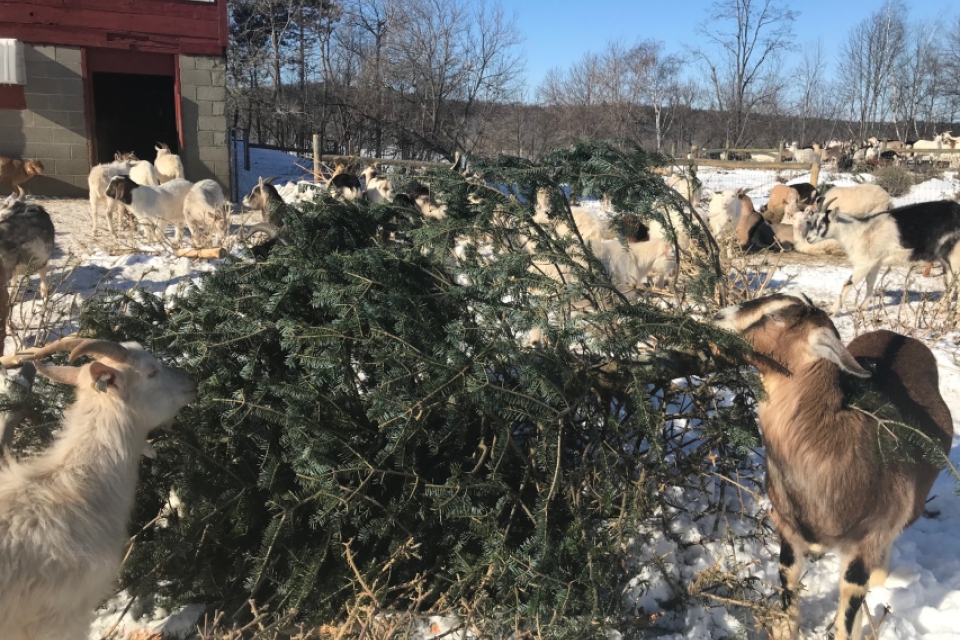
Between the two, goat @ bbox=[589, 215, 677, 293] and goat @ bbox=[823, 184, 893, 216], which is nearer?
goat @ bbox=[589, 215, 677, 293]

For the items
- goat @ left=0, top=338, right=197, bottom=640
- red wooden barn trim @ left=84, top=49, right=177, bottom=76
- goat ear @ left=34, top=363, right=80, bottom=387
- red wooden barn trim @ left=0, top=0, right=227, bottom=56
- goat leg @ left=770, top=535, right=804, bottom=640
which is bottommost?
goat leg @ left=770, top=535, right=804, bottom=640

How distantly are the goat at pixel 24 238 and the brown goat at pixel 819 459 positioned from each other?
26.4ft

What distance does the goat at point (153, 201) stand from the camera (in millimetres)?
11469

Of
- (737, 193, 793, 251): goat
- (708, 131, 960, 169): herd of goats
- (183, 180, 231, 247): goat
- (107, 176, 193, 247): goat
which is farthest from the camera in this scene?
(708, 131, 960, 169): herd of goats

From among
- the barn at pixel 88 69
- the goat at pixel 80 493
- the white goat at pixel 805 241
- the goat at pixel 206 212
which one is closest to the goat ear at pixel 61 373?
the goat at pixel 80 493

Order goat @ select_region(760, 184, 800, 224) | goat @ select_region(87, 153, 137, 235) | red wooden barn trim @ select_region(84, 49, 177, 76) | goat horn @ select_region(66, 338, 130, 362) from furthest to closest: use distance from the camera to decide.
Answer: goat @ select_region(760, 184, 800, 224), red wooden barn trim @ select_region(84, 49, 177, 76), goat @ select_region(87, 153, 137, 235), goat horn @ select_region(66, 338, 130, 362)

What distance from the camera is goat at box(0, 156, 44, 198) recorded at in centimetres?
1488

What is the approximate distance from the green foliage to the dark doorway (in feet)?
65.4

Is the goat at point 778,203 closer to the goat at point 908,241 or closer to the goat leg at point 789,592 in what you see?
the goat at point 908,241

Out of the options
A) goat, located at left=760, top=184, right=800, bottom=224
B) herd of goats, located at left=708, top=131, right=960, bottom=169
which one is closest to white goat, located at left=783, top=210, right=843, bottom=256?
goat, located at left=760, top=184, right=800, bottom=224

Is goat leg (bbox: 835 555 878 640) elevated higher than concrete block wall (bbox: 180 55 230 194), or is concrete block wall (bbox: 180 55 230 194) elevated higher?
concrete block wall (bbox: 180 55 230 194)

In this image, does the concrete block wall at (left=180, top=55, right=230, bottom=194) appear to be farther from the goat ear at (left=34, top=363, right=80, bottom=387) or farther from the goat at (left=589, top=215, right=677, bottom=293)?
the goat ear at (left=34, top=363, right=80, bottom=387)

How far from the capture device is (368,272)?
336 centimetres

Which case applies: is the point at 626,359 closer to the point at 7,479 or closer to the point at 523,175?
the point at 523,175
